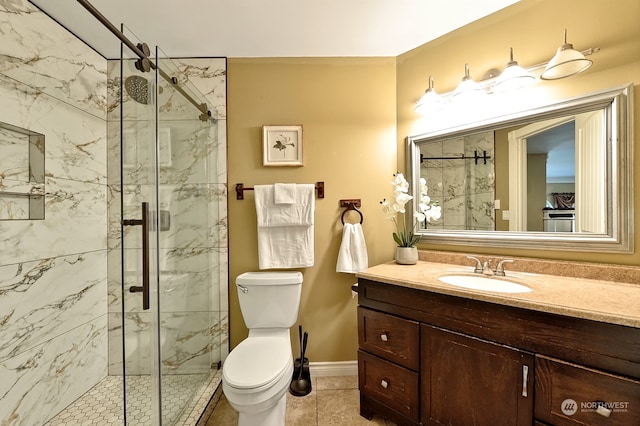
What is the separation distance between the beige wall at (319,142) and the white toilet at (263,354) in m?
0.24

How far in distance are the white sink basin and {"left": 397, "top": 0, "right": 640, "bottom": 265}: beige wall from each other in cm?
24

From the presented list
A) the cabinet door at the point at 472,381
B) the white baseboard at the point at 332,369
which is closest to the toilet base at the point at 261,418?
the white baseboard at the point at 332,369

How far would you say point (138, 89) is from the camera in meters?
1.20

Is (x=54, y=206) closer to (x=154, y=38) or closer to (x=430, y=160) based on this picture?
(x=154, y=38)

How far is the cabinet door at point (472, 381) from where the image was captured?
957mm

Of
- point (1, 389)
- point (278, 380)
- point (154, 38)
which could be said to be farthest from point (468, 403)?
point (154, 38)

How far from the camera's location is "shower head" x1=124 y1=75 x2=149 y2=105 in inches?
46.4

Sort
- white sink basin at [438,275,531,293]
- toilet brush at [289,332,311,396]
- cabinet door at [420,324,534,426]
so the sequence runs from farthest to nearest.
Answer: toilet brush at [289,332,311,396]
white sink basin at [438,275,531,293]
cabinet door at [420,324,534,426]

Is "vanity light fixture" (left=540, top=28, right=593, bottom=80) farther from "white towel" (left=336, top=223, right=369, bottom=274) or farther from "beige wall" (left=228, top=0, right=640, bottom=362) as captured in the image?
"white towel" (left=336, top=223, right=369, bottom=274)

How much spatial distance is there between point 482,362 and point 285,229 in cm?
127

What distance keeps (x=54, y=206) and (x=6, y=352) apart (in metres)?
0.76

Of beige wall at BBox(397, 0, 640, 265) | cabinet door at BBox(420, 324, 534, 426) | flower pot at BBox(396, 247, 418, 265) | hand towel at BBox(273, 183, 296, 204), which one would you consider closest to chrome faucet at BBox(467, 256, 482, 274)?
beige wall at BBox(397, 0, 640, 265)

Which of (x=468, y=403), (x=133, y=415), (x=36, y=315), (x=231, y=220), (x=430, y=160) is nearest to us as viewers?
(x=468, y=403)

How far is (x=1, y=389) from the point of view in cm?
119
